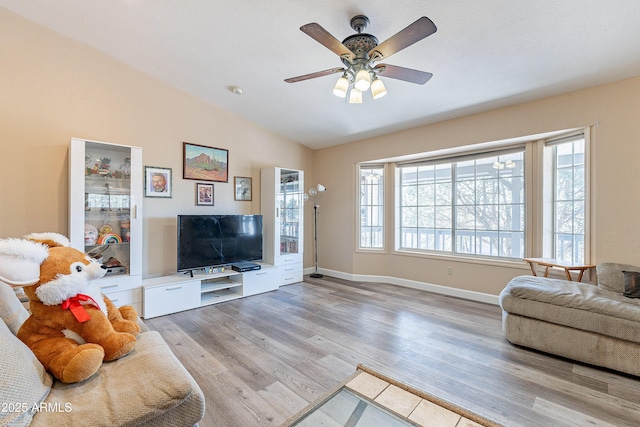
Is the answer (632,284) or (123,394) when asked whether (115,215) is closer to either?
(123,394)

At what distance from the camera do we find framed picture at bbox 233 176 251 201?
14.4 ft

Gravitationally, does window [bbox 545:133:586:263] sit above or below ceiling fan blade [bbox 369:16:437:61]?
below

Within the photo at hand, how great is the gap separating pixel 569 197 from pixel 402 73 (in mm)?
2705

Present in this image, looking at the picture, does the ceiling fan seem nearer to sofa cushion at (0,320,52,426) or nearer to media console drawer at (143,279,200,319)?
sofa cushion at (0,320,52,426)

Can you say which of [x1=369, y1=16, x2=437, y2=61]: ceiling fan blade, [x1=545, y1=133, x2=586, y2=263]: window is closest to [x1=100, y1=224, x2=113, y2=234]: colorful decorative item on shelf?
[x1=369, y1=16, x2=437, y2=61]: ceiling fan blade

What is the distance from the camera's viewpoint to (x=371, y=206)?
4.97 m

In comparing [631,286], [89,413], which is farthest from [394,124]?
[89,413]

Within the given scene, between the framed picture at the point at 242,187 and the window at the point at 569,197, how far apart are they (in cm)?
419

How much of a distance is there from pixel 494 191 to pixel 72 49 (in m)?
5.48

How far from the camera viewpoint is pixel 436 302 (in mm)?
3703

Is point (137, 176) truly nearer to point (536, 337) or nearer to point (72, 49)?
point (72, 49)

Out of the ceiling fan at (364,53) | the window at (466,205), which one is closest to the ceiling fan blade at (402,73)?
the ceiling fan at (364,53)

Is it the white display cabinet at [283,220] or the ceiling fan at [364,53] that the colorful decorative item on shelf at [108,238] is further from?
the ceiling fan at [364,53]

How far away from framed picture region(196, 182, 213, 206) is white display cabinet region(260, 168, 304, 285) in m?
0.87
